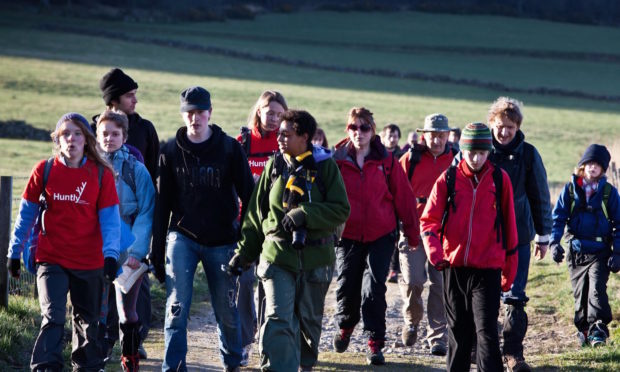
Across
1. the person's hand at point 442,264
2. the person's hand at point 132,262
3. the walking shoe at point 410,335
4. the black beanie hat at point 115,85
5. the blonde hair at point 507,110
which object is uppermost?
the black beanie hat at point 115,85

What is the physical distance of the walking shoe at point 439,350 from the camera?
30.2 feet

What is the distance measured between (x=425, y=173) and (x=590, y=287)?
6.61 ft

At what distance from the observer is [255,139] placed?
8.93 m

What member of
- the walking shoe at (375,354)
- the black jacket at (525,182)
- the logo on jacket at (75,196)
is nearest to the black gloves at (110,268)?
the logo on jacket at (75,196)

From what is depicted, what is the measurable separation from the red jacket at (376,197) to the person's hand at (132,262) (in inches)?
81.6

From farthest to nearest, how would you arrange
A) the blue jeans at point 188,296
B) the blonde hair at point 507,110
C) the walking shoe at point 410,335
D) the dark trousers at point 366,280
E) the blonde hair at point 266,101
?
the walking shoe at point 410,335, the blonde hair at point 266,101, the dark trousers at point 366,280, the blonde hair at point 507,110, the blue jeans at point 188,296

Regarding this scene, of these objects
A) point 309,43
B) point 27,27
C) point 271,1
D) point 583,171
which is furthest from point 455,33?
point 583,171

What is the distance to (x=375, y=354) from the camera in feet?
27.7

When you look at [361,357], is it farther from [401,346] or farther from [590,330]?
[590,330]

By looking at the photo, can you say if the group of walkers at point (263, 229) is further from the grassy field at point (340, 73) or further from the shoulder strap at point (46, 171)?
the grassy field at point (340, 73)

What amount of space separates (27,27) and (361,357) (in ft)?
175

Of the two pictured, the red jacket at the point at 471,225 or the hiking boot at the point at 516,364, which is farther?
the hiking boot at the point at 516,364

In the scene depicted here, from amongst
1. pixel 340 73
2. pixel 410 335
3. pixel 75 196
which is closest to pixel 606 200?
pixel 410 335

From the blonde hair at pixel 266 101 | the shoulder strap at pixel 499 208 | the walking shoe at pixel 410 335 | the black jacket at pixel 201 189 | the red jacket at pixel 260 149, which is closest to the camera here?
the shoulder strap at pixel 499 208
